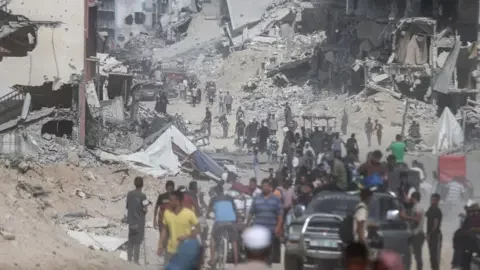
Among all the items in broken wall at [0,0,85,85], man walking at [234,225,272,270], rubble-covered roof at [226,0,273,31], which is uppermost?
rubble-covered roof at [226,0,273,31]

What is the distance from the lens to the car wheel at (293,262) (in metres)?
13.5

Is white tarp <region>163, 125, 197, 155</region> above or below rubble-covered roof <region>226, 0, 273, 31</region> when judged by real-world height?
below

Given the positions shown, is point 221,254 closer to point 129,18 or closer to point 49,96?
point 49,96

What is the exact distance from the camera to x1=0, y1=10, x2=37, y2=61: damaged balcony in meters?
27.2

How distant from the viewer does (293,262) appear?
44.5ft

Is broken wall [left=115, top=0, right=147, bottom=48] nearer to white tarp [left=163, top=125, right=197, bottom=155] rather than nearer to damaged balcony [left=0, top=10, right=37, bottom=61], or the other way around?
damaged balcony [left=0, top=10, right=37, bottom=61]

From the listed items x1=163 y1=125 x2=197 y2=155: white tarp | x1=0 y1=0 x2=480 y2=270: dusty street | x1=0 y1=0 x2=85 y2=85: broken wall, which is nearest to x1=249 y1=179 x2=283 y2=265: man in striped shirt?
x1=0 y1=0 x2=480 y2=270: dusty street

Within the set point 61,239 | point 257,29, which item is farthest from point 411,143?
point 257,29

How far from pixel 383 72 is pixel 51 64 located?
21435 mm

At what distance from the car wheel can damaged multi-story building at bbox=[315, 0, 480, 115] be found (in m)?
28.0

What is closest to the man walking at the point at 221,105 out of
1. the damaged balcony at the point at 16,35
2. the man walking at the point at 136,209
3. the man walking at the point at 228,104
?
the man walking at the point at 228,104

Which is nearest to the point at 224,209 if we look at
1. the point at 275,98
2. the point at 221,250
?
the point at 221,250

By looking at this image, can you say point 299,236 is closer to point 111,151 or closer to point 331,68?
point 111,151

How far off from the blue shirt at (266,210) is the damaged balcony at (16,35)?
48.9 ft
